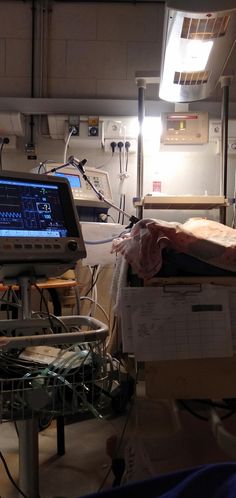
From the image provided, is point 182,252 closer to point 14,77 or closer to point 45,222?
point 45,222

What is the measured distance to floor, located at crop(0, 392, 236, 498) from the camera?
141 centimetres

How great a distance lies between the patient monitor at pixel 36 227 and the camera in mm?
981

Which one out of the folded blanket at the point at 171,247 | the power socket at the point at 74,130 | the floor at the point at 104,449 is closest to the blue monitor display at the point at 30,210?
the folded blanket at the point at 171,247

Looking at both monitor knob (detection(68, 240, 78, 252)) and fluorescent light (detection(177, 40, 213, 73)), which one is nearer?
monitor knob (detection(68, 240, 78, 252))

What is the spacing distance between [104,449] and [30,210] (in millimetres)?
1190

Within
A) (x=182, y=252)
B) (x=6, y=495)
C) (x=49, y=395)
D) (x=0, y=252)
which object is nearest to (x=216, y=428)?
(x=6, y=495)

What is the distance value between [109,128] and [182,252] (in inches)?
80.1

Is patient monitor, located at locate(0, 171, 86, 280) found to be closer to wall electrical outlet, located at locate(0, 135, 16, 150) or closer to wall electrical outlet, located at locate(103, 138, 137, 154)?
wall electrical outlet, located at locate(103, 138, 137, 154)

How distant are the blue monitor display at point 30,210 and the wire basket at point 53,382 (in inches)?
11.1

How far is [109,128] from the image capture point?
293 cm

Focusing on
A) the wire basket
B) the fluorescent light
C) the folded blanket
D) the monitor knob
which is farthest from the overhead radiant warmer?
the wire basket

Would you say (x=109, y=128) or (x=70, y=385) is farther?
(x=109, y=128)

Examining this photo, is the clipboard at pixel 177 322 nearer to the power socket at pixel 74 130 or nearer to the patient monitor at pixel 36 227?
→ the patient monitor at pixel 36 227

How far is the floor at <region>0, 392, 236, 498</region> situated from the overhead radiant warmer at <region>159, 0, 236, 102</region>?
163 cm
